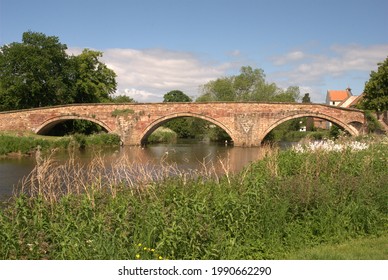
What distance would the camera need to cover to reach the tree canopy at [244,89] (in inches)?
1500

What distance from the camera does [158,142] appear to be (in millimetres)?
34438

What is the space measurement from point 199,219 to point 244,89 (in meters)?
35.1

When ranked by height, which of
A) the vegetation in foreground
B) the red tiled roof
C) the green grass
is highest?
the red tiled roof

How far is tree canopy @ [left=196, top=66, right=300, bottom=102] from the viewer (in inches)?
1500

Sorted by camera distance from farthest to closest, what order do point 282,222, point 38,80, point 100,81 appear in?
point 100,81 → point 38,80 → point 282,222

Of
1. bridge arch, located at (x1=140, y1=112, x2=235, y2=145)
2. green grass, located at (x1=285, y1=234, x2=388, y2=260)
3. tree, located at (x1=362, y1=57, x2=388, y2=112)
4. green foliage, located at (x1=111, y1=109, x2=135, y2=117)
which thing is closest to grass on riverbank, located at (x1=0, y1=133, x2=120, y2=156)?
green foliage, located at (x1=111, y1=109, x2=135, y2=117)

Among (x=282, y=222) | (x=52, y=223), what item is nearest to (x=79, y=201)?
(x=52, y=223)

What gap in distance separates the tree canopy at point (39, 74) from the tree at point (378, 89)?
22.4 metres

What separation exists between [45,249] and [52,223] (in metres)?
0.59

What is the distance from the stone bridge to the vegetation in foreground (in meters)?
21.3

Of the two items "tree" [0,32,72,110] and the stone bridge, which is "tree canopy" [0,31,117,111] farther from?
the stone bridge

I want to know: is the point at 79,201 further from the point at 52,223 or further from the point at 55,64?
the point at 55,64

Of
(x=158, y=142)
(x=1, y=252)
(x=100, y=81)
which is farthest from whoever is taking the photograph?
(x=100, y=81)

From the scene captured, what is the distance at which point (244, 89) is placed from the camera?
1544 inches
